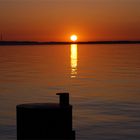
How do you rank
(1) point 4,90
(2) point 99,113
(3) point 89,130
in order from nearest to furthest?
(3) point 89,130, (2) point 99,113, (1) point 4,90

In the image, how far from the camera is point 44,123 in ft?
28.9

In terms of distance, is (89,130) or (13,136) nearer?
(13,136)

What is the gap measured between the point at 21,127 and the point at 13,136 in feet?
22.2

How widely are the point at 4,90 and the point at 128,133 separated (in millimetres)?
15677

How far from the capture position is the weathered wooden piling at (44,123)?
880cm

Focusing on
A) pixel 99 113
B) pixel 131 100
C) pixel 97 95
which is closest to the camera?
pixel 99 113

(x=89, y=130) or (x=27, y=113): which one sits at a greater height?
(x=27, y=113)

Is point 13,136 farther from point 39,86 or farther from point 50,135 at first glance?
point 39,86

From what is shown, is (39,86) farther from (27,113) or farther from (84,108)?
(27,113)

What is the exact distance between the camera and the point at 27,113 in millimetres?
8883

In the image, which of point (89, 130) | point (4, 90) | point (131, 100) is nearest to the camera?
point (89, 130)

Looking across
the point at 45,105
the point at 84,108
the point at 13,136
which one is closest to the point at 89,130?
the point at 13,136

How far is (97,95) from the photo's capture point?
27703mm

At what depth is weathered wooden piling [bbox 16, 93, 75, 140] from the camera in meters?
8.80
